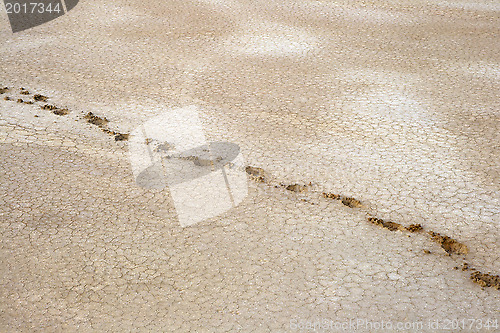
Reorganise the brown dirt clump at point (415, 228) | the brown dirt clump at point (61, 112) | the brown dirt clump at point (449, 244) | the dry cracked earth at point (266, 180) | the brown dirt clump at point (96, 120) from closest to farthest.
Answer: the dry cracked earth at point (266, 180) → the brown dirt clump at point (449, 244) → the brown dirt clump at point (415, 228) → the brown dirt clump at point (96, 120) → the brown dirt clump at point (61, 112)

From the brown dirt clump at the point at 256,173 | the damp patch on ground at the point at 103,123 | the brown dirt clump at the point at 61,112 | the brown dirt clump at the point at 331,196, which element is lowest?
the brown dirt clump at the point at 331,196

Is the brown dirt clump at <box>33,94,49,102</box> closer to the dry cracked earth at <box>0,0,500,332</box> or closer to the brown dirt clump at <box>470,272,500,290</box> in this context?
the dry cracked earth at <box>0,0,500,332</box>

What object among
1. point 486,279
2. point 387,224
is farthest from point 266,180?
point 486,279

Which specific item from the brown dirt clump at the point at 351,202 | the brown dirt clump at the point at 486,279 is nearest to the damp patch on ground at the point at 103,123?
the brown dirt clump at the point at 351,202

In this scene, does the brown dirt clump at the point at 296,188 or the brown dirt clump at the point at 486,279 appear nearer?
the brown dirt clump at the point at 486,279

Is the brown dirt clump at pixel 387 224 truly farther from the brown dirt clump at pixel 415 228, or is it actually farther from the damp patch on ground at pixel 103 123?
the damp patch on ground at pixel 103 123

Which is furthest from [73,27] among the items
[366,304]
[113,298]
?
[366,304]

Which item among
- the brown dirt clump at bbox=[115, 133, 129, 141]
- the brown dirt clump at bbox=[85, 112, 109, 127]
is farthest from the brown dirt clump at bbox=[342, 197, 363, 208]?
the brown dirt clump at bbox=[85, 112, 109, 127]
